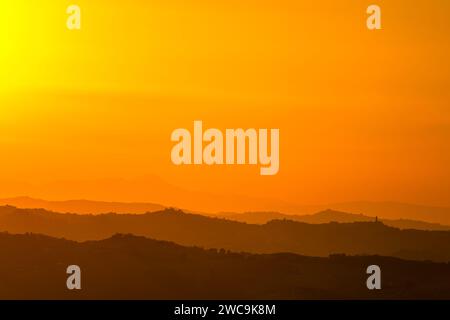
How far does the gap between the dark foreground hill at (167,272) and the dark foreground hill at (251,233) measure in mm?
53

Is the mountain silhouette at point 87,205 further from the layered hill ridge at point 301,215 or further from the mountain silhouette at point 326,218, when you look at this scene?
the mountain silhouette at point 326,218

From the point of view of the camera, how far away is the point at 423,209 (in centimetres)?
516

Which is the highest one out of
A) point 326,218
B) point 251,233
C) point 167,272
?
point 326,218

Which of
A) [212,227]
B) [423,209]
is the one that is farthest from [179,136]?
[423,209]

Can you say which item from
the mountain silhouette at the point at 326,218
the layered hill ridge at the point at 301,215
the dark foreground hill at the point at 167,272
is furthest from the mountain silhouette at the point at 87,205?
the mountain silhouette at the point at 326,218

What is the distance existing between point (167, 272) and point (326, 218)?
1.16 m

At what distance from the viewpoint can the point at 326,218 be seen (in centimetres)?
515

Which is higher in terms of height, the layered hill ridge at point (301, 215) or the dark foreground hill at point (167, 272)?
the layered hill ridge at point (301, 215)

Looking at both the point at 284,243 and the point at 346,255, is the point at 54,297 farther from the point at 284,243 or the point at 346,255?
the point at 346,255

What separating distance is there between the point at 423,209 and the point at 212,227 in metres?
1.48

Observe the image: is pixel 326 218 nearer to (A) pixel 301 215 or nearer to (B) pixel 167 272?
(A) pixel 301 215

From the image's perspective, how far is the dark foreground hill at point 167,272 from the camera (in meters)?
5.11

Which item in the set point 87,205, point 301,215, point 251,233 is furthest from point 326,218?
point 87,205

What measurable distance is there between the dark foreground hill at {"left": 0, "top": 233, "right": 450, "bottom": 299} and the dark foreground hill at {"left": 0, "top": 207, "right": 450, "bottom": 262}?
0.05 m
